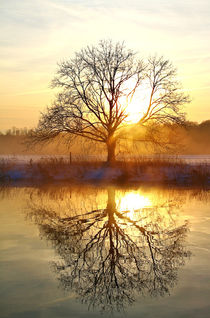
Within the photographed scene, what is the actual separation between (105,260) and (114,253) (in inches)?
22.6

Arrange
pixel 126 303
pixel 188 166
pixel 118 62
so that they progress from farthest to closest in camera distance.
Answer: pixel 118 62 → pixel 188 166 → pixel 126 303

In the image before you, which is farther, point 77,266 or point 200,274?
point 77,266

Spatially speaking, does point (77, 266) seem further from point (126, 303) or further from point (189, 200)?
point (189, 200)

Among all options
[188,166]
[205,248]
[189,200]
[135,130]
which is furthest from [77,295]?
[135,130]

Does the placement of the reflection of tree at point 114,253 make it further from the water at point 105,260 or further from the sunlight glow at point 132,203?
the sunlight glow at point 132,203

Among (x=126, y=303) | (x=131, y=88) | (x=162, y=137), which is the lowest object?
(x=126, y=303)

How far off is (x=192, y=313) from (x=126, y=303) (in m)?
1.05

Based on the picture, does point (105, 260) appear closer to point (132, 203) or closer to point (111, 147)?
point (132, 203)

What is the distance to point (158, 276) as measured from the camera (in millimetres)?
7840

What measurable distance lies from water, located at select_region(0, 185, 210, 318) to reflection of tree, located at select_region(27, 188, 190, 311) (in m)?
0.02

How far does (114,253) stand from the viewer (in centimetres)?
929

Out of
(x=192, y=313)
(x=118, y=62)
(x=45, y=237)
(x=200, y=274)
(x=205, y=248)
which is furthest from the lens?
(x=118, y=62)

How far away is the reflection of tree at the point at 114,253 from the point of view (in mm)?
7176

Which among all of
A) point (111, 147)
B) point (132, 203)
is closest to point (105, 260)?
point (132, 203)
